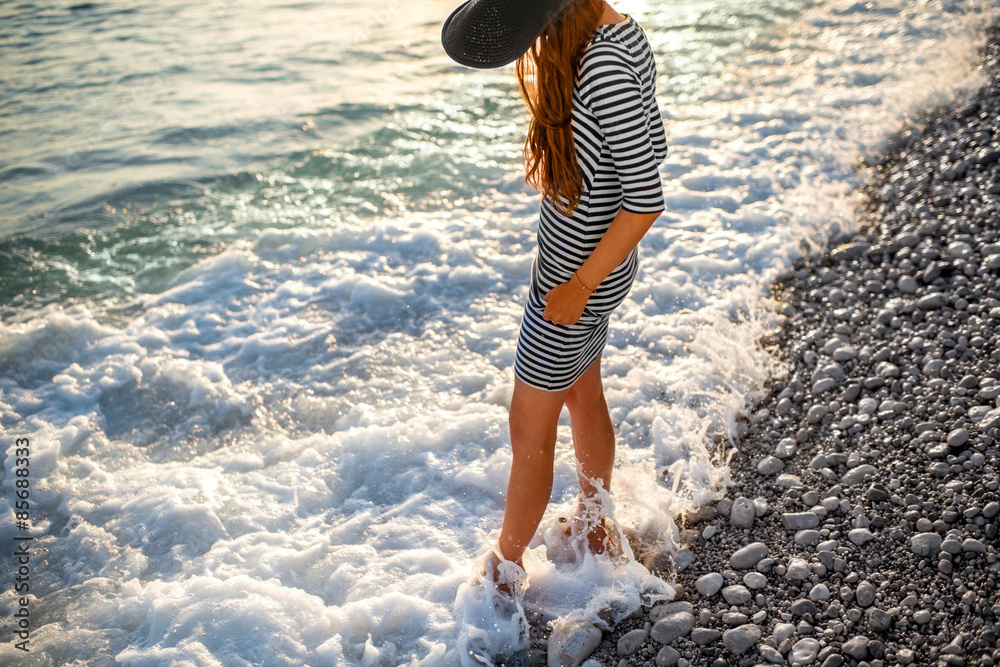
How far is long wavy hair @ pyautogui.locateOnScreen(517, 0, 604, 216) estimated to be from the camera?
183cm

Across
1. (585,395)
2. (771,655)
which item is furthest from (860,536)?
(585,395)

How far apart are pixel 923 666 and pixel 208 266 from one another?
5959 millimetres

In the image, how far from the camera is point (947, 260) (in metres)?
4.51

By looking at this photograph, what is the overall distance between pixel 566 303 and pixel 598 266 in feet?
0.58

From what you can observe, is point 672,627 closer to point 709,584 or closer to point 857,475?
point 709,584

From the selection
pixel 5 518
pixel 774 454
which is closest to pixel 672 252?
pixel 774 454

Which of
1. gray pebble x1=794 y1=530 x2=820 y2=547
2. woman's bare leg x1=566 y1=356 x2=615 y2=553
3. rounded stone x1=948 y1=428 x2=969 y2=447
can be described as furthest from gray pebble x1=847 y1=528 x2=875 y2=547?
woman's bare leg x1=566 y1=356 x2=615 y2=553

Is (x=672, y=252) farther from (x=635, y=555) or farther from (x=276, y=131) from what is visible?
(x=276, y=131)

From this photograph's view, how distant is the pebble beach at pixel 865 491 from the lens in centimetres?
254

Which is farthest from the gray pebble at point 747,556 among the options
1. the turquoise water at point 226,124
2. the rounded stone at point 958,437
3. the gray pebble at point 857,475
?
the turquoise water at point 226,124

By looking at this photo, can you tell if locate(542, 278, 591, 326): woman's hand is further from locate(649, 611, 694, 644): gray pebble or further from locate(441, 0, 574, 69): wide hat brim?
locate(649, 611, 694, 644): gray pebble

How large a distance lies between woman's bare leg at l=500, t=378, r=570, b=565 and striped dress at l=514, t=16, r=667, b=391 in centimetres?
8

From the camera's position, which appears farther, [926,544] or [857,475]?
[857,475]

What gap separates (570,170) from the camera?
6.56 feet
